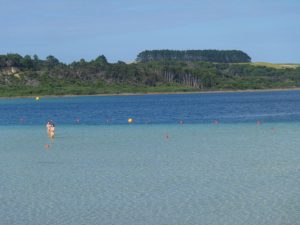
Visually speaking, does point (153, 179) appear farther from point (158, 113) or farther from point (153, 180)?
point (158, 113)

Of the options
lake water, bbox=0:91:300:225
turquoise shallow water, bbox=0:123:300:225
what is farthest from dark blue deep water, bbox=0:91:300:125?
turquoise shallow water, bbox=0:123:300:225

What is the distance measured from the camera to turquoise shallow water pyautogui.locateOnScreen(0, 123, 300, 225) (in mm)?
21109

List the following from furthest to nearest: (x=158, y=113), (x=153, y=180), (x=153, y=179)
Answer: (x=158, y=113)
(x=153, y=179)
(x=153, y=180)

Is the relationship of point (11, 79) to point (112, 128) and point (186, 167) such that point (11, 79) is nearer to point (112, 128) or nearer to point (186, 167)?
point (112, 128)

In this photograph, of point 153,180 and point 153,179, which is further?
point 153,179

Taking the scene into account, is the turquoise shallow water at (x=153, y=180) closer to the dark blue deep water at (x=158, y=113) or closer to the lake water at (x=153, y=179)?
the lake water at (x=153, y=179)

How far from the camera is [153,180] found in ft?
89.2

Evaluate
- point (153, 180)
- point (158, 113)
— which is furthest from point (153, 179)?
point (158, 113)

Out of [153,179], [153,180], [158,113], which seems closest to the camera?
[153,180]

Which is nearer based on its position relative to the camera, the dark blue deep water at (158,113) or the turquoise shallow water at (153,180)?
the turquoise shallow water at (153,180)

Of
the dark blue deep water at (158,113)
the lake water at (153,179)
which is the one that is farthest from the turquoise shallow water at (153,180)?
the dark blue deep water at (158,113)

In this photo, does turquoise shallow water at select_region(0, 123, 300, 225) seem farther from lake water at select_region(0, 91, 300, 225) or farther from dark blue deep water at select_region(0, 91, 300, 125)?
dark blue deep water at select_region(0, 91, 300, 125)

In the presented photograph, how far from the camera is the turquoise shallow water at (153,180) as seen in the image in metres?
21.1

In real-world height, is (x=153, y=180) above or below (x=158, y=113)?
above
